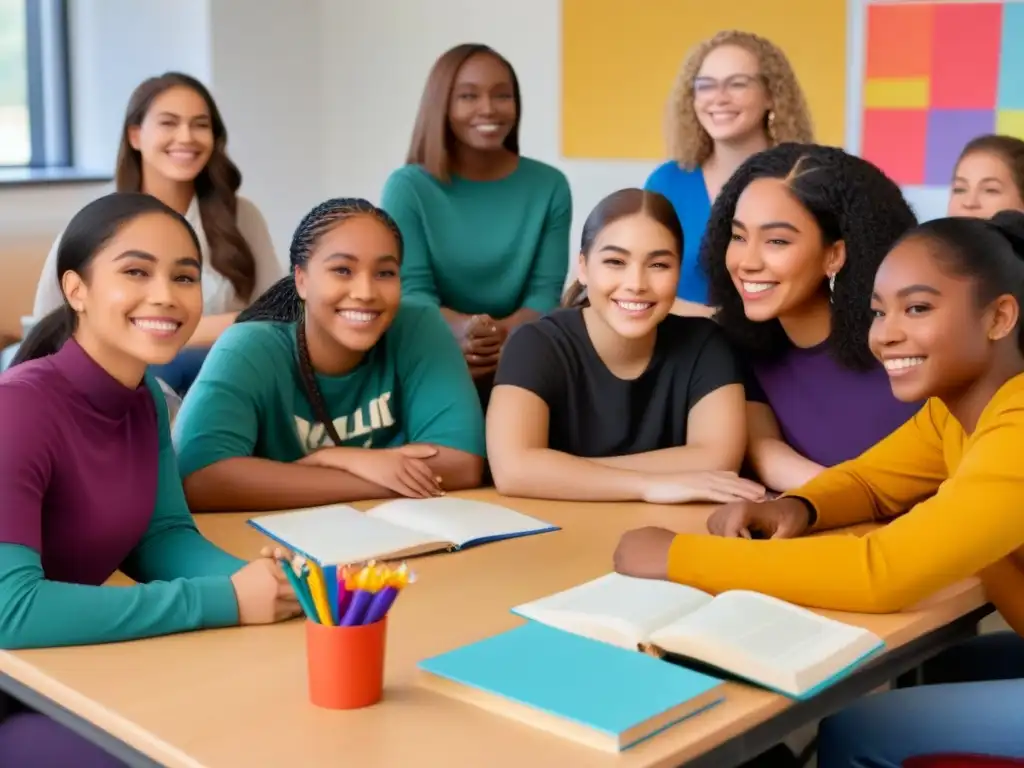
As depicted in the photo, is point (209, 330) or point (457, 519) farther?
point (209, 330)

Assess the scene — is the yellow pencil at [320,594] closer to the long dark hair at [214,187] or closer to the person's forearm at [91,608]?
the person's forearm at [91,608]

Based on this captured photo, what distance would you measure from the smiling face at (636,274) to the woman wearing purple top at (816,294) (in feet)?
0.45

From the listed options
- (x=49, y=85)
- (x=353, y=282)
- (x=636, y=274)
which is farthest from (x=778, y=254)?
(x=49, y=85)

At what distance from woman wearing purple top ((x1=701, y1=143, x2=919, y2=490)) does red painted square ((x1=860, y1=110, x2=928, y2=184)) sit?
71.9 inches

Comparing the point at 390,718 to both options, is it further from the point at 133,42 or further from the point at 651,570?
the point at 133,42

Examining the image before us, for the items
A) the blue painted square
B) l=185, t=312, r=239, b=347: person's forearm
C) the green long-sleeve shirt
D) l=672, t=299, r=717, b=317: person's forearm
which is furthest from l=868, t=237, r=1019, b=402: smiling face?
the blue painted square

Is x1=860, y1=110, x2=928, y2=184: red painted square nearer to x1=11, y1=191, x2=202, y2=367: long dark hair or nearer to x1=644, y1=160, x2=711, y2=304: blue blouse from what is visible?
x1=644, y1=160, x2=711, y2=304: blue blouse

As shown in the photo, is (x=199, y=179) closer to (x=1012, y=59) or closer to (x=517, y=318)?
(x=517, y=318)

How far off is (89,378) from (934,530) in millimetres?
1013

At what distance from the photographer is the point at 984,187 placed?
10.1 feet

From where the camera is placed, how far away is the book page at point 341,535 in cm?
170

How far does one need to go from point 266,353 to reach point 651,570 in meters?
0.81

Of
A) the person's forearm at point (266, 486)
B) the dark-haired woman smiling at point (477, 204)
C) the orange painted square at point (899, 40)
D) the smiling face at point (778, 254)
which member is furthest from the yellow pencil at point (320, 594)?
the orange painted square at point (899, 40)

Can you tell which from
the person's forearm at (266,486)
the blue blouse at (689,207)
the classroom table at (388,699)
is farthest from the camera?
the blue blouse at (689,207)
